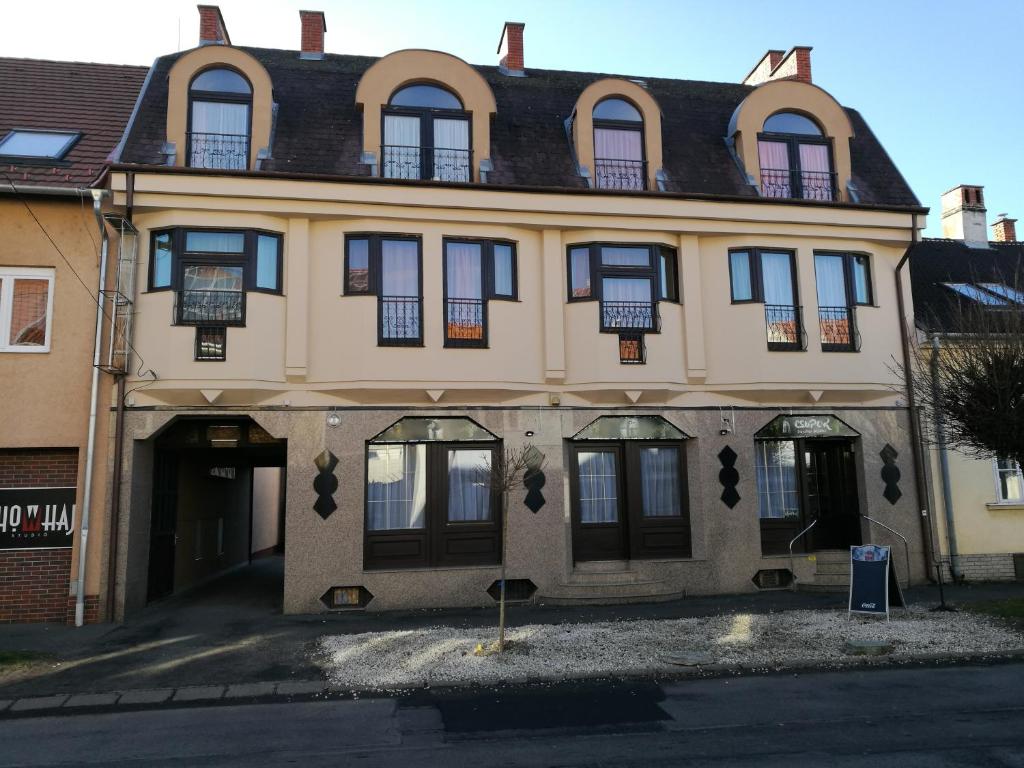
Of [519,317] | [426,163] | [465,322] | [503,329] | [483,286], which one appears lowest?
[503,329]

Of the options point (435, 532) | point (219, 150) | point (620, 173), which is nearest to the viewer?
point (435, 532)

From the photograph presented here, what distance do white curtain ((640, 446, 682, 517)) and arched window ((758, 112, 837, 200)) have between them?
5538 millimetres

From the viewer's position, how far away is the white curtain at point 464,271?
1341 centimetres

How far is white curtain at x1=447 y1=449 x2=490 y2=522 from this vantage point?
13336 millimetres

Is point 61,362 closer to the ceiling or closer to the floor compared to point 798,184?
closer to the floor

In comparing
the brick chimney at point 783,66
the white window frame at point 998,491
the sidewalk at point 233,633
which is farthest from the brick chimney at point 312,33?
the white window frame at point 998,491

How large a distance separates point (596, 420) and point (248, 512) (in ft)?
40.6

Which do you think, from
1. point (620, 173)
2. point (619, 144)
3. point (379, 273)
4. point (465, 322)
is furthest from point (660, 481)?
point (619, 144)

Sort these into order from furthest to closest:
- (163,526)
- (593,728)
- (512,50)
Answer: (512,50) → (163,526) → (593,728)

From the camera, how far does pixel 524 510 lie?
13.1 meters

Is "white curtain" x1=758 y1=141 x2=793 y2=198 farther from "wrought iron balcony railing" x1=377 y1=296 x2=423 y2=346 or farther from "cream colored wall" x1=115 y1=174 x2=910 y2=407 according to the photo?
"wrought iron balcony railing" x1=377 y1=296 x2=423 y2=346

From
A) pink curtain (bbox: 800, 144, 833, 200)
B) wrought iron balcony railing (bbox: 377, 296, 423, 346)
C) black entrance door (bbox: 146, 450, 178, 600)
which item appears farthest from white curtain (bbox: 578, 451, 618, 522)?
black entrance door (bbox: 146, 450, 178, 600)

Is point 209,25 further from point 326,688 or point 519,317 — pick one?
point 326,688

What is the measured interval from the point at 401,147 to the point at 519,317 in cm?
377
